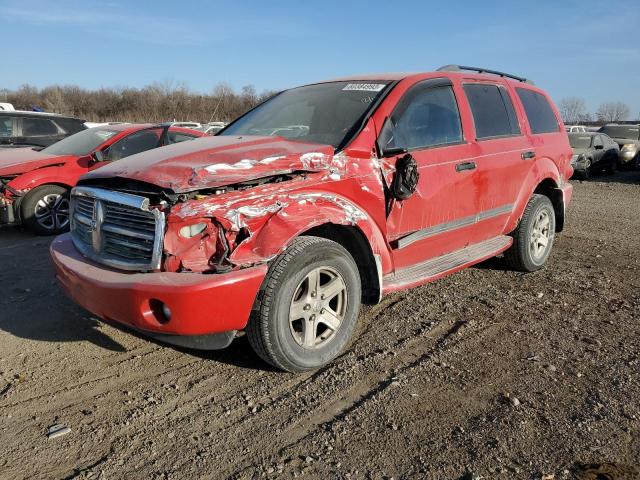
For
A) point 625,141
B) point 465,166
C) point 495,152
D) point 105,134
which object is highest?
point 625,141

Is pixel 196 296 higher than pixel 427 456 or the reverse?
higher

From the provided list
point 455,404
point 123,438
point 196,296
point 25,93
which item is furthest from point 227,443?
point 25,93

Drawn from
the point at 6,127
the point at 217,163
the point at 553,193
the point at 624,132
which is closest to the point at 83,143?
the point at 6,127

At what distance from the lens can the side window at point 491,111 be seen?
4.57m

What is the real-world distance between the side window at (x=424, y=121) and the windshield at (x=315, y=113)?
0.74ft

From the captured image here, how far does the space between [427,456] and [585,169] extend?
15579 mm

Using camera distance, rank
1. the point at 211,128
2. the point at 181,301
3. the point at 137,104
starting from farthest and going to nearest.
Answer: the point at 137,104 → the point at 211,128 → the point at 181,301

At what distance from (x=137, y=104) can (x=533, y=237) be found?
202 feet

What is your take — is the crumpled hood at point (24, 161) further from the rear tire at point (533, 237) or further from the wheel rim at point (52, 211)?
the rear tire at point (533, 237)

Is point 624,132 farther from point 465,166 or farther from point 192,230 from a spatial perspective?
point 192,230

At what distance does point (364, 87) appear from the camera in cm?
414

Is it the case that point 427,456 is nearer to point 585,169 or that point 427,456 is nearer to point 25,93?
point 585,169

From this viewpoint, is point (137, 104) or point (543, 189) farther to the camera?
point (137, 104)

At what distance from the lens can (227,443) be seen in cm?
262
